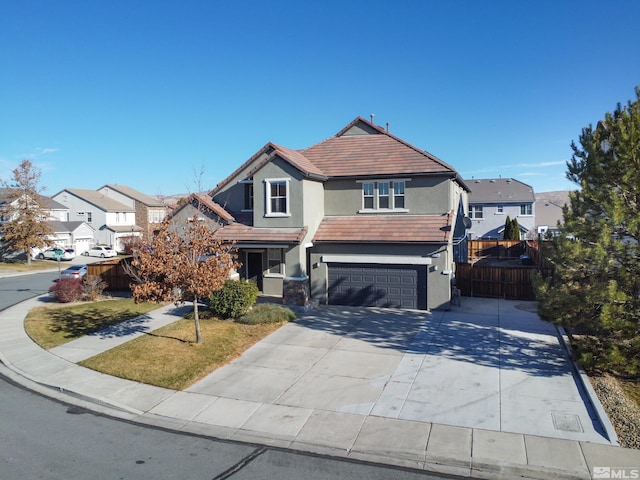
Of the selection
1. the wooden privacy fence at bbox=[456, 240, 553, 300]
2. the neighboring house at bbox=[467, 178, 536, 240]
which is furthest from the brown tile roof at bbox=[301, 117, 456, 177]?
the neighboring house at bbox=[467, 178, 536, 240]

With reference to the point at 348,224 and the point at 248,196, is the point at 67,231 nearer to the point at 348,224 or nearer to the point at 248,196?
the point at 248,196

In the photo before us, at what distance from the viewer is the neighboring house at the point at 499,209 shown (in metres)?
50.3

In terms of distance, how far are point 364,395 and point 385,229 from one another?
1049cm

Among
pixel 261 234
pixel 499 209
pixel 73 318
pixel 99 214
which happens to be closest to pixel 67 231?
pixel 99 214

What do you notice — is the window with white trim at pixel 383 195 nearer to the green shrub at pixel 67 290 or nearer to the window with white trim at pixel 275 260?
the window with white trim at pixel 275 260

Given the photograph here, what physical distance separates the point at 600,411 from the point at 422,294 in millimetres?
10284

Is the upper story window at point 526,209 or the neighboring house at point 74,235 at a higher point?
the upper story window at point 526,209

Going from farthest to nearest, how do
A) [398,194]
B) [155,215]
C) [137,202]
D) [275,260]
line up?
[155,215] < [137,202] < [275,260] < [398,194]

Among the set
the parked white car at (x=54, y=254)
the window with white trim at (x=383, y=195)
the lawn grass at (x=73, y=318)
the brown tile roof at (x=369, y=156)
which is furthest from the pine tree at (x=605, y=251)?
the parked white car at (x=54, y=254)

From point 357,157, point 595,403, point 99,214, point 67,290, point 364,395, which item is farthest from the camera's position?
point 99,214

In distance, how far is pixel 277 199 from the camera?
2089cm

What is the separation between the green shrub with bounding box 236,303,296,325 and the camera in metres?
17.2

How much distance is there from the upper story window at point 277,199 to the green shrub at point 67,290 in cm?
1053

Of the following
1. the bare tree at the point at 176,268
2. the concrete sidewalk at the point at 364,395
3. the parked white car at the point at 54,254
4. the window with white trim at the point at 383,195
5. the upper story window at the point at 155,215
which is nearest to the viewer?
the concrete sidewalk at the point at 364,395
